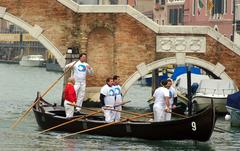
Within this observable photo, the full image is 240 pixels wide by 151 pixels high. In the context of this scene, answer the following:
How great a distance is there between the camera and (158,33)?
3412cm

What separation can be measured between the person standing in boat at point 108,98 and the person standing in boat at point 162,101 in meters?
1.36

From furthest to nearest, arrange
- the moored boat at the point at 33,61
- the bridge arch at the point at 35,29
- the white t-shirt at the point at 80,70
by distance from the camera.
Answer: the moored boat at the point at 33,61 → the bridge arch at the point at 35,29 → the white t-shirt at the point at 80,70

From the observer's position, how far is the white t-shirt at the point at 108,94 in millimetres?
25141

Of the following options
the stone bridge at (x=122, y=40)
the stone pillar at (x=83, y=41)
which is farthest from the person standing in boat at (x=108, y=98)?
the stone pillar at (x=83, y=41)

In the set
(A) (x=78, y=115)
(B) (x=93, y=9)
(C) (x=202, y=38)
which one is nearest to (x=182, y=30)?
(C) (x=202, y=38)

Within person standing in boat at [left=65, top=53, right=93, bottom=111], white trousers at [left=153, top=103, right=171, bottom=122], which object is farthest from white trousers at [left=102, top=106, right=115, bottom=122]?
person standing in boat at [left=65, top=53, right=93, bottom=111]

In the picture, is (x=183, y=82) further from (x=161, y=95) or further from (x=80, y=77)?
(x=161, y=95)

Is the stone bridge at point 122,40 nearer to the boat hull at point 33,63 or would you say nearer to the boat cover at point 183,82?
the boat cover at point 183,82

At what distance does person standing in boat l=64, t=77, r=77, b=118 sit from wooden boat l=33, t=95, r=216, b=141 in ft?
0.84

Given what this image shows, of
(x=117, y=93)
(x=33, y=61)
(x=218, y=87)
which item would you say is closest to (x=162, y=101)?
(x=117, y=93)

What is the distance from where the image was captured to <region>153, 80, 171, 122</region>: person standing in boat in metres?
23.9

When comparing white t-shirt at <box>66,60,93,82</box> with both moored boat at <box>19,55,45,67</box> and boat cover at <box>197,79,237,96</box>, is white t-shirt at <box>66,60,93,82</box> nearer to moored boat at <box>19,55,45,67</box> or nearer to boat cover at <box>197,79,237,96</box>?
boat cover at <box>197,79,237,96</box>

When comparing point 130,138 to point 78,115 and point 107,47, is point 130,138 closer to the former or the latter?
point 78,115

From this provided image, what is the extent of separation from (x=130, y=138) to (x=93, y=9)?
996cm
